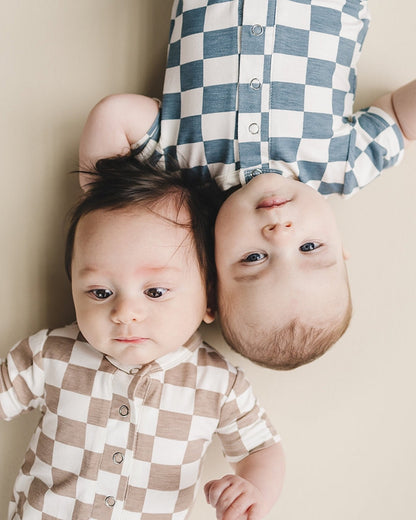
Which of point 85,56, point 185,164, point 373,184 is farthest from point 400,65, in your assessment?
point 85,56

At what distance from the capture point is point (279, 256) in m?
0.86

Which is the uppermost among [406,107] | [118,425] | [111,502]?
[406,107]

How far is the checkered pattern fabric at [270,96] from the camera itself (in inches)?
36.4

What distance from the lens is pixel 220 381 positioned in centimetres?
98

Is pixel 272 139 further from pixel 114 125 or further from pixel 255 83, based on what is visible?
pixel 114 125

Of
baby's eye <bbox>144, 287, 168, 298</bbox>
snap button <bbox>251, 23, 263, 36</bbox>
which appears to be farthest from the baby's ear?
snap button <bbox>251, 23, 263, 36</bbox>

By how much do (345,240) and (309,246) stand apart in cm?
24

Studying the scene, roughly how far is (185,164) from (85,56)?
30 centimetres

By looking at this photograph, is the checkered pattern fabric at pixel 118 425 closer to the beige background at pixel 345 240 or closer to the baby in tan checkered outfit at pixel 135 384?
the baby in tan checkered outfit at pixel 135 384

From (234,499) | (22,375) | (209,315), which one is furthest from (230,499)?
(22,375)

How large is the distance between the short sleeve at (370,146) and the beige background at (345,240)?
9 centimetres

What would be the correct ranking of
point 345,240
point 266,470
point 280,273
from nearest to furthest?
point 280,273 < point 266,470 < point 345,240

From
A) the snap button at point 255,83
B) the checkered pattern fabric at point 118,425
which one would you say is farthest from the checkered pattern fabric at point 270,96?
the checkered pattern fabric at point 118,425

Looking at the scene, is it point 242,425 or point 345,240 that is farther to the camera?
point 345,240
